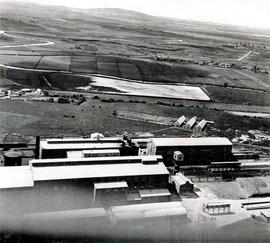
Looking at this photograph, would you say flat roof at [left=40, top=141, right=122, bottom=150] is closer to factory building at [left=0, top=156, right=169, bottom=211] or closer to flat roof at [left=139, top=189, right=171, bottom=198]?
factory building at [left=0, top=156, right=169, bottom=211]

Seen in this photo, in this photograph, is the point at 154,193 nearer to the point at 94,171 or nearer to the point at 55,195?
the point at 94,171

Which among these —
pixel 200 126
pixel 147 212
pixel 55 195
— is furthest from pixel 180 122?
pixel 55 195

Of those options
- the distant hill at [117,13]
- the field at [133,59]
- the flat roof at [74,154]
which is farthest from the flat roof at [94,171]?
the distant hill at [117,13]

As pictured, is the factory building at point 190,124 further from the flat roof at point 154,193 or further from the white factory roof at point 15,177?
the white factory roof at point 15,177

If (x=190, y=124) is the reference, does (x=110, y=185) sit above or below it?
below

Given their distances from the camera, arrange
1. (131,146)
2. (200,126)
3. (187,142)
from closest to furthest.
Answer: (131,146)
(187,142)
(200,126)

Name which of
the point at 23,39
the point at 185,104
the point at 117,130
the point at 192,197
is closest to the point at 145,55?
the point at 23,39

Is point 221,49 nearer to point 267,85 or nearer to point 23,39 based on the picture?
point 267,85
